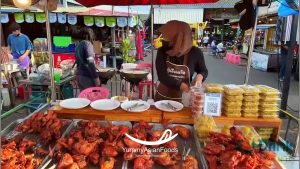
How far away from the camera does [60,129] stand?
187cm

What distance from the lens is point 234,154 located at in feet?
4.45

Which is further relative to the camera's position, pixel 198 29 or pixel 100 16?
pixel 198 29

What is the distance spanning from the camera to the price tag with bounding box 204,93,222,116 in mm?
2145

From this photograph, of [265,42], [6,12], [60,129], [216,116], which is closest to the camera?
[60,129]

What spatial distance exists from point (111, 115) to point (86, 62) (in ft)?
9.21

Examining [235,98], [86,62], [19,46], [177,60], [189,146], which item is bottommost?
[189,146]

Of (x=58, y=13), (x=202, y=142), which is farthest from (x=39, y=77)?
(x=58, y=13)

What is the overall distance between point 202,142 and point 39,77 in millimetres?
4418

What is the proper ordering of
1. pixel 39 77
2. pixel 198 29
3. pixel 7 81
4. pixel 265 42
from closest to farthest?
pixel 39 77
pixel 7 81
pixel 265 42
pixel 198 29

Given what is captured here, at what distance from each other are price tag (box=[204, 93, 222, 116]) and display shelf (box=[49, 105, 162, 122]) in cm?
46

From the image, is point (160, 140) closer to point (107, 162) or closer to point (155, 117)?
point (107, 162)

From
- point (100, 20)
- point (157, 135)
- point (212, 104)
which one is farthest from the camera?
point (100, 20)

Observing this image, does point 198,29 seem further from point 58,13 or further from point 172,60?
point 172,60

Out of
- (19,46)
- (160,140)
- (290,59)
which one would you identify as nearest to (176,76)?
(160,140)
